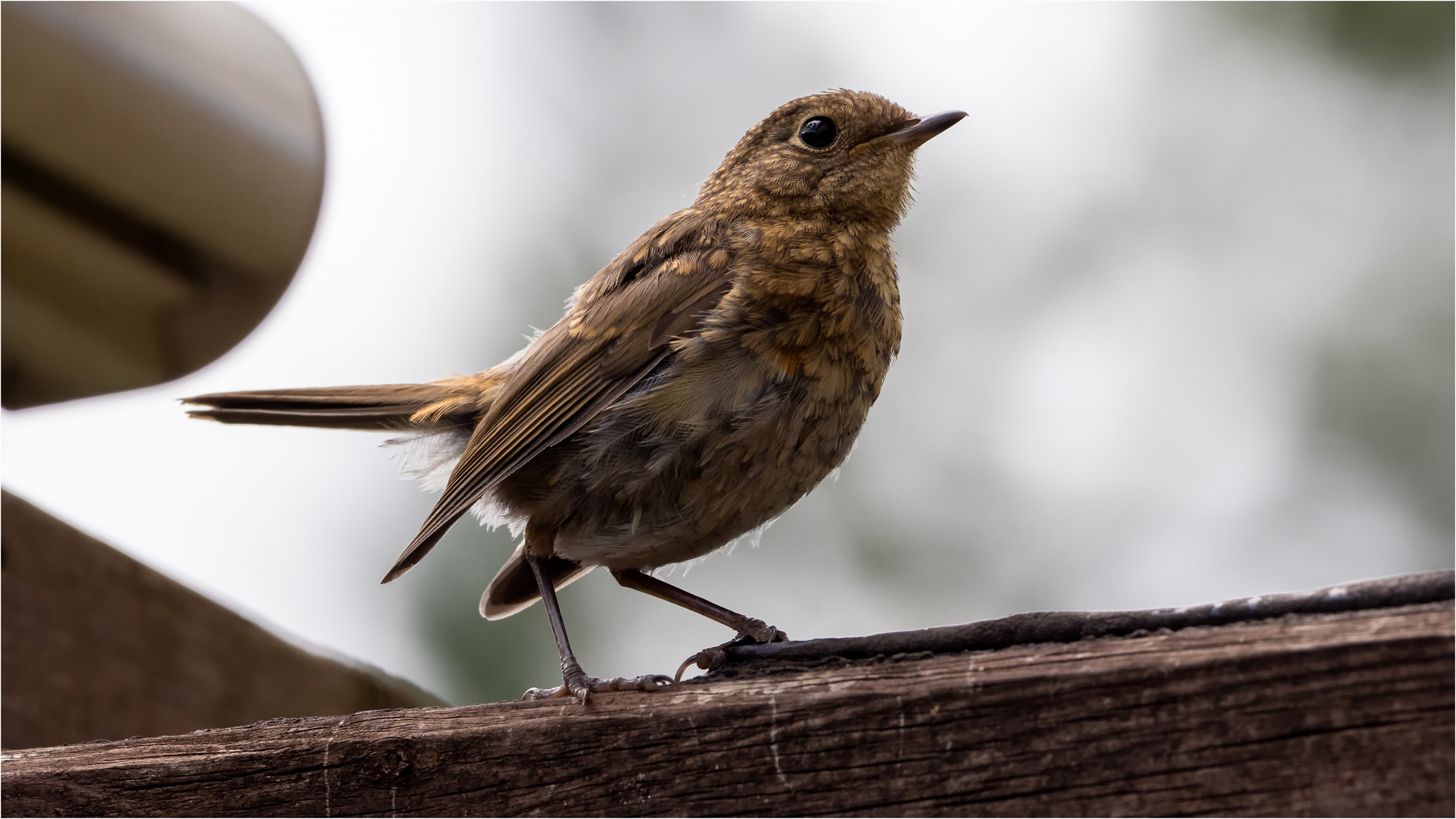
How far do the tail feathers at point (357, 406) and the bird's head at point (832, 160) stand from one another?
84 cm

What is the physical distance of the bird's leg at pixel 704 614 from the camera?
2.21 metres

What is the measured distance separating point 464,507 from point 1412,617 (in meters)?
1.84

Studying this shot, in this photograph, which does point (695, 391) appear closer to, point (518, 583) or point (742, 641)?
point (742, 641)

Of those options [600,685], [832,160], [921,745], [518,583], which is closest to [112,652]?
[518,583]

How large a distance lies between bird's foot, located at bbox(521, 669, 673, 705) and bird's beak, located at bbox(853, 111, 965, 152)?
152cm

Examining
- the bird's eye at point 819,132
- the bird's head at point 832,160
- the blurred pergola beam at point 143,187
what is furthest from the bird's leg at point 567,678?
the bird's eye at point 819,132

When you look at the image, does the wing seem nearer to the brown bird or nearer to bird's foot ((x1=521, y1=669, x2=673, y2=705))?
the brown bird

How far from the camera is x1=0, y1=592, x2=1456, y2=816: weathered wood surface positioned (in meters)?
1.18

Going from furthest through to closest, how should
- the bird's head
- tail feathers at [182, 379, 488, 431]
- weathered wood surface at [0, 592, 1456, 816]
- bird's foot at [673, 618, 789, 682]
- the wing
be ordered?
tail feathers at [182, 379, 488, 431], the bird's head, the wing, bird's foot at [673, 618, 789, 682], weathered wood surface at [0, 592, 1456, 816]

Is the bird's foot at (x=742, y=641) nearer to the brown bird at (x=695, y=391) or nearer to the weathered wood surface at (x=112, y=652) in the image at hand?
the brown bird at (x=695, y=391)

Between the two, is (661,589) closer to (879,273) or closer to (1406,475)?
(879,273)

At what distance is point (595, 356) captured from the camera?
8.64ft

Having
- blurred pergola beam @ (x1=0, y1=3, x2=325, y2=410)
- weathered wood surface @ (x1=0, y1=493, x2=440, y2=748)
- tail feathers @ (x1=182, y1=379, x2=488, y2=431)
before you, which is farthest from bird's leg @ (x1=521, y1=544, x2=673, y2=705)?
blurred pergola beam @ (x1=0, y1=3, x2=325, y2=410)

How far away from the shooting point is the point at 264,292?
8.00 feet
